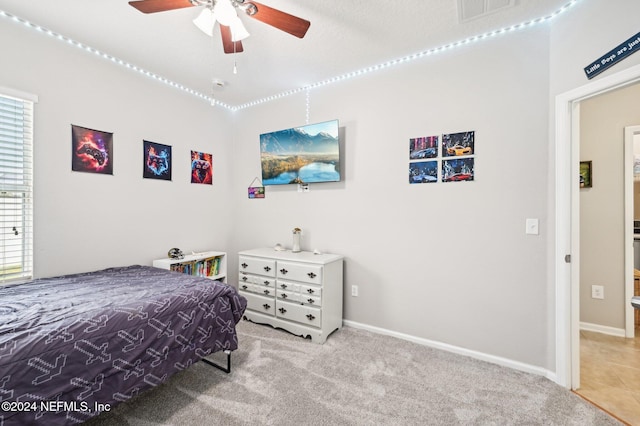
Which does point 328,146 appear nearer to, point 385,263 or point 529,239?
point 385,263

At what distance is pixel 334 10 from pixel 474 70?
4.28ft

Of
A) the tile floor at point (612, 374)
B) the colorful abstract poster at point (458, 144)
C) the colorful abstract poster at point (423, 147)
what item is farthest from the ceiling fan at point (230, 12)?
the tile floor at point (612, 374)

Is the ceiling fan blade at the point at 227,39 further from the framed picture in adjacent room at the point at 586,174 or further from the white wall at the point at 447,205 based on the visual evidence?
the framed picture in adjacent room at the point at 586,174

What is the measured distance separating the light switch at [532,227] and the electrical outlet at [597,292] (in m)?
1.44

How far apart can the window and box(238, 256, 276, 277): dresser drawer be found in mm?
1727

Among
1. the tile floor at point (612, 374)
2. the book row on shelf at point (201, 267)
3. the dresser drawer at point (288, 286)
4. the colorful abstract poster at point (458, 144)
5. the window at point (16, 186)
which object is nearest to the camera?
the tile floor at point (612, 374)

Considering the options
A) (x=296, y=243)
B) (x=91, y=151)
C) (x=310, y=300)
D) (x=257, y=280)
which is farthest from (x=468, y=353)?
(x=91, y=151)

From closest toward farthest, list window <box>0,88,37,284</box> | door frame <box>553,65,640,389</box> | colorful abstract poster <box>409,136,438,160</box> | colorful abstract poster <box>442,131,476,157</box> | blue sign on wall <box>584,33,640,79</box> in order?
blue sign on wall <box>584,33,640,79</box>, door frame <box>553,65,640,389</box>, window <box>0,88,37,284</box>, colorful abstract poster <box>442,131,476,157</box>, colorful abstract poster <box>409,136,438,160</box>

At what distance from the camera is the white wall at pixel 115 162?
225cm

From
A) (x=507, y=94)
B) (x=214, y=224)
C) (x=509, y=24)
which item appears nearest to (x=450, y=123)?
(x=507, y=94)

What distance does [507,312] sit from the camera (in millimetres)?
2248

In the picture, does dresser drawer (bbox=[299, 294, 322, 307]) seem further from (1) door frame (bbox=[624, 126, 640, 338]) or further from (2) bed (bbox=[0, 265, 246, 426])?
(1) door frame (bbox=[624, 126, 640, 338])

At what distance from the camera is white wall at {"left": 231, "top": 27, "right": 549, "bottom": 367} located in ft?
7.12

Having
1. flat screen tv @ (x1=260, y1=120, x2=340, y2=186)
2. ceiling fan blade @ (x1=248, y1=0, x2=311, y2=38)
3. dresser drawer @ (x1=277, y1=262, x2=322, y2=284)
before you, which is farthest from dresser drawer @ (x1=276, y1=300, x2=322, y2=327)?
ceiling fan blade @ (x1=248, y1=0, x2=311, y2=38)
